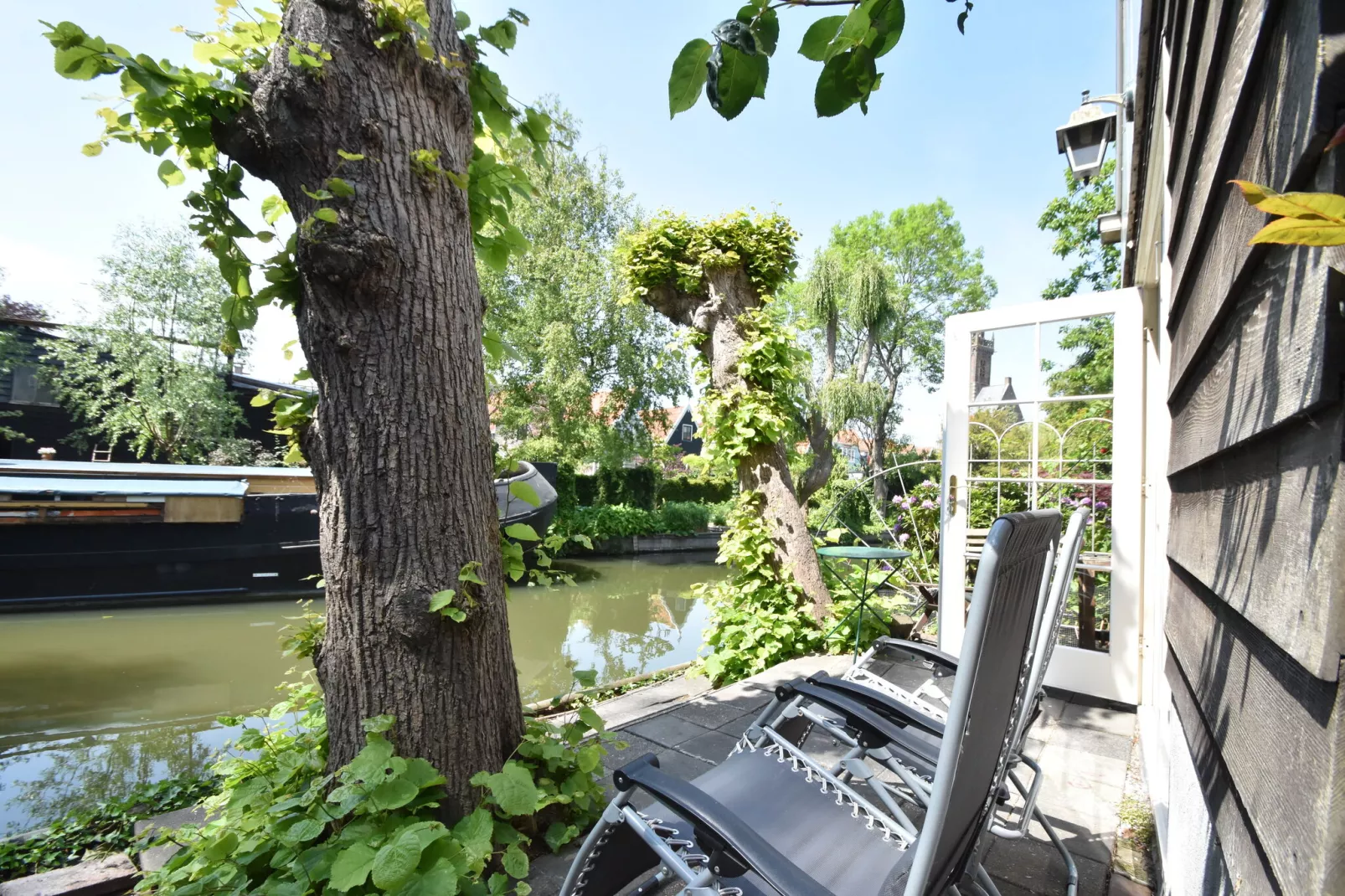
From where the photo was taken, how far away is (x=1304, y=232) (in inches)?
11.4

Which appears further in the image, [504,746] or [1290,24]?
[504,746]

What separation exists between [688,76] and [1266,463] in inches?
29.9

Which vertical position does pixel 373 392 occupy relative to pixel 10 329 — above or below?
below

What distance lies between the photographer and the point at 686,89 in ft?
2.81

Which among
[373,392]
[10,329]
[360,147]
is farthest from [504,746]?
[10,329]

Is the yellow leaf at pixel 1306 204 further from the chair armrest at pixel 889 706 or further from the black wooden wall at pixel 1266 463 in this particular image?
the chair armrest at pixel 889 706

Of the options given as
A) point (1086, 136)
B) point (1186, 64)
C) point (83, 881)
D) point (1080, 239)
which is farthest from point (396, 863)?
point (1080, 239)

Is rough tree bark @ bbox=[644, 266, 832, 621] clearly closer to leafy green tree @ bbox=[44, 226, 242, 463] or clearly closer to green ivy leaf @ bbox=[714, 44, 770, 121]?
green ivy leaf @ bbox=[714, 44, 770, 121]

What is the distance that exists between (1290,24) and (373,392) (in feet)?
6.16

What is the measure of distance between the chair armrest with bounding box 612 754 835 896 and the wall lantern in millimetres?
4691

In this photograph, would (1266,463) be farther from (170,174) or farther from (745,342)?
(745,342)

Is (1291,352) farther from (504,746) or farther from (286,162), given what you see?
(286,162)

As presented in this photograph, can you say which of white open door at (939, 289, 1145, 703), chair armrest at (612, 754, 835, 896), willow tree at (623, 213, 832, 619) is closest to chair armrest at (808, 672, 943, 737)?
chair armrest at (612, 754, 835, 896)

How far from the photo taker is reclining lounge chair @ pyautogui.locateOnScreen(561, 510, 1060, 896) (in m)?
0.95
